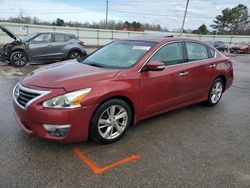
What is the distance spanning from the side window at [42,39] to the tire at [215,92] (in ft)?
27.7

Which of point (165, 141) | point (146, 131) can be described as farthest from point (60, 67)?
point (165, 141)

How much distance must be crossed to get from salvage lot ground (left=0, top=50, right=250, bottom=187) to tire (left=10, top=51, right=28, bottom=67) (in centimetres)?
644

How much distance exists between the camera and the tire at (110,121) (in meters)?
3.41

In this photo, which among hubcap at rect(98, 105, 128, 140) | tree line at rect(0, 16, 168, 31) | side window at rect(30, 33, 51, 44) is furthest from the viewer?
tree line at rect(0, 16, 168, 31)

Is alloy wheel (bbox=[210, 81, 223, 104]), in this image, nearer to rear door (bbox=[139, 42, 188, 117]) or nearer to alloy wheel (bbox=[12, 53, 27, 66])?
rear door (bbox=[139, 42, 188, 117])

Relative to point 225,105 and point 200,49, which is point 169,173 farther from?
point 225,105

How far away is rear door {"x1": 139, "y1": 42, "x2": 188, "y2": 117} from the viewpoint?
155 inches

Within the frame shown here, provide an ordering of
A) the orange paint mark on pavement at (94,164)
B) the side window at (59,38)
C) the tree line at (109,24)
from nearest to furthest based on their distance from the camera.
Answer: the orange paint mark on pavement at (94,164), the side window at (59,38), the tree line at (109,24)

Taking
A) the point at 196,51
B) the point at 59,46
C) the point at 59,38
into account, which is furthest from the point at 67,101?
the point at 59,38

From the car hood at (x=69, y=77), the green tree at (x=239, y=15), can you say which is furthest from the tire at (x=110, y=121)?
the green tree at (x=239, y=15)

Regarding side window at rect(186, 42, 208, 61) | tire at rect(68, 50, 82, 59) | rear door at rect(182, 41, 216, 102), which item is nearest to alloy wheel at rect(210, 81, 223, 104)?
rear door at rect(182, 41, 216, 102)

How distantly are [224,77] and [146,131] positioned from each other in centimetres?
265

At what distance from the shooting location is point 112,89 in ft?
11.3

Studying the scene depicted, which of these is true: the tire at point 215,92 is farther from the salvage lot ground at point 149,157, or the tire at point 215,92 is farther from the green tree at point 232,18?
the green tree at point 232,18
